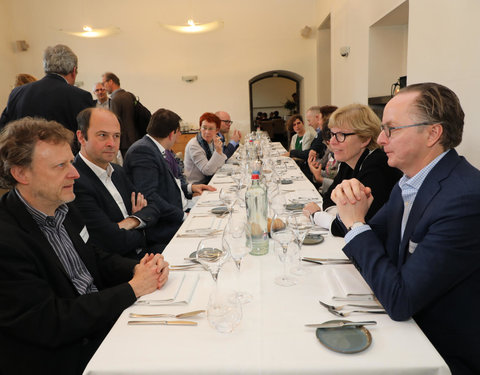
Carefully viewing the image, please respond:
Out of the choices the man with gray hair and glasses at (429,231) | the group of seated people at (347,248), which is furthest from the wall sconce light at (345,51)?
the man with gray hair and glasses at (429,231)

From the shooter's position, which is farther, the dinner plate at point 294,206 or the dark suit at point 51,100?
the dark suit at point 51,100

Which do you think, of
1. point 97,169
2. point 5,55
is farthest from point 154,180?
point 5,55

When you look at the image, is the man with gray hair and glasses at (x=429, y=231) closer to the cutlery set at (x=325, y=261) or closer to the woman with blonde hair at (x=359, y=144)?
the cutlery set at (x=325, y=261)

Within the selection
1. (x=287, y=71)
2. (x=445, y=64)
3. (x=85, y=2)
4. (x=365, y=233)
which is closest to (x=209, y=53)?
(x=287, y=71)

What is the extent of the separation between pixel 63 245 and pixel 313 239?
1093mm

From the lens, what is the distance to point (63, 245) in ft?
4.81

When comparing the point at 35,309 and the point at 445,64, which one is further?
the point at 445,64

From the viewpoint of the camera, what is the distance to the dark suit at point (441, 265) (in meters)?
1.06

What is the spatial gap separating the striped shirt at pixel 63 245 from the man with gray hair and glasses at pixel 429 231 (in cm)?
108

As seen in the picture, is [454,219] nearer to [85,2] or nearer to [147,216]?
[147,216]

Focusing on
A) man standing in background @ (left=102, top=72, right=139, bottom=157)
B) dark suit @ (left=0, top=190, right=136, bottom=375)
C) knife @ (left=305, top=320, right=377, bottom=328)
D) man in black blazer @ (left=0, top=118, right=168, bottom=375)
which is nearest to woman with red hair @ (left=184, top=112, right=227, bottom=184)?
man standing in background @ (left=102, top=72, right=139, bottom=157)

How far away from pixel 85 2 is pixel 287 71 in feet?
17.9

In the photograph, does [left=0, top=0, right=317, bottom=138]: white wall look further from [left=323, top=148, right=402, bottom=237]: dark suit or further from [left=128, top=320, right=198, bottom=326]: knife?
[left=128, top=320, right=198, bottom=326]: knife

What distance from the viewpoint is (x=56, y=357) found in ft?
4.07
